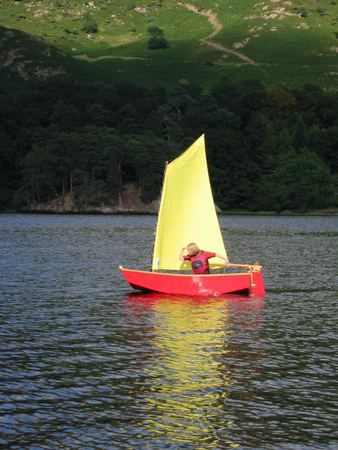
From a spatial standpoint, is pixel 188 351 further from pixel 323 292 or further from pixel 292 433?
pixel 323 292

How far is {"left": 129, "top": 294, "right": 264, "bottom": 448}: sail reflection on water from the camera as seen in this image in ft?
68.9

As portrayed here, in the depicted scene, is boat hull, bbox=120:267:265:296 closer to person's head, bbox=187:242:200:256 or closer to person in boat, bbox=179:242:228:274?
person in boat, bbox=179:242:228:274

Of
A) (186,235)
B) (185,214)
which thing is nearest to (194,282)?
(186,235)

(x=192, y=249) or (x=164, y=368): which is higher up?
(x=192, y=249)

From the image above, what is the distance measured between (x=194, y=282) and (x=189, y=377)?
19512 millimetres

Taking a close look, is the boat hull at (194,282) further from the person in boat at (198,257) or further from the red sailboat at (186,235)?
the person in boat at (198,257)

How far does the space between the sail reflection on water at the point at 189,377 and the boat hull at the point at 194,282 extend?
3895mm

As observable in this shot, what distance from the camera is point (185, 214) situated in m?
49.0

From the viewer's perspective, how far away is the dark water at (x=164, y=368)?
20.8 metres

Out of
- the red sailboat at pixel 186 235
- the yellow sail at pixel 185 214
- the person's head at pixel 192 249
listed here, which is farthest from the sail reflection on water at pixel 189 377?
the yellow sail at pixel 185 214

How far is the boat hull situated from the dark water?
83 centimetres

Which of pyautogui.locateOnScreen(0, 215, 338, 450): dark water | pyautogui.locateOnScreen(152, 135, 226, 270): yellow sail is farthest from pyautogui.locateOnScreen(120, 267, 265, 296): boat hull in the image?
pyautogui.locateOnScreen(152, 135, 226, 270): yellow sail

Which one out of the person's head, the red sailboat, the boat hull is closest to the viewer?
the person's head

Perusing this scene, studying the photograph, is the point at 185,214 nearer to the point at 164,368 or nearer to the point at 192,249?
the point at 192,249
